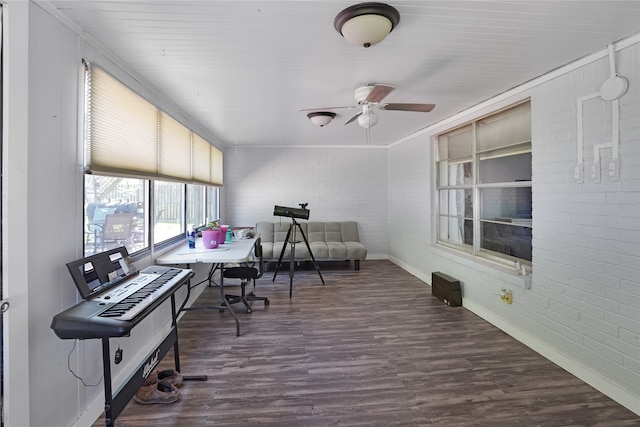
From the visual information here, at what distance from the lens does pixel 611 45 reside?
6.64 ft

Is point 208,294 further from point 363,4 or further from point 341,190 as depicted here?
point 363,4

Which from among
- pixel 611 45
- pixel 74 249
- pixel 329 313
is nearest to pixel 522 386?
pixel 329 313

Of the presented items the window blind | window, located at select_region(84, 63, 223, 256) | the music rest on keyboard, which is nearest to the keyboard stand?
the music rest on keyboard

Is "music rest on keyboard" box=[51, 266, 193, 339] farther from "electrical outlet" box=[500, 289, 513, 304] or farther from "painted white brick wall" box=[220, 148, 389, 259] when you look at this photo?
"painted white brick wall" box=[220, 148, 389, 259]

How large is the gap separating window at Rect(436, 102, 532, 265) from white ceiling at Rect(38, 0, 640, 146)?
1.37ft

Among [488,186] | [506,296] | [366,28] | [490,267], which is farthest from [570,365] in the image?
[366,28]

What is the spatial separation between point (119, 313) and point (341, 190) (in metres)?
5.12

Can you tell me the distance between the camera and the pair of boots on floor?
199 cm

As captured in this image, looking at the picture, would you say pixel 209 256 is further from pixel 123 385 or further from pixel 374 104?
pixel 374 104

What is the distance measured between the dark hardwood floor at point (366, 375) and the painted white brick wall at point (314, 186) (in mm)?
2815

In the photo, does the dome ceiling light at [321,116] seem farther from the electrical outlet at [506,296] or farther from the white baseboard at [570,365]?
the white baseboard at [570,365]

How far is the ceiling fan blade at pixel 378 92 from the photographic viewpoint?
2.40 metres

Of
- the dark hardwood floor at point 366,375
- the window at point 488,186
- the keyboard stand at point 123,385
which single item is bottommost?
the dark hardwood floor at point 366,375

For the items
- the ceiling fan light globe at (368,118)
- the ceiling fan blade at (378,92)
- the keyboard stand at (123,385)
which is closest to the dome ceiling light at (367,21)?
the ceiling fan blade at (378,92)
